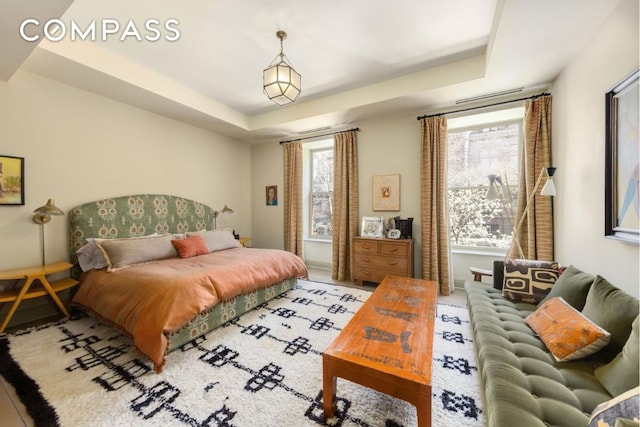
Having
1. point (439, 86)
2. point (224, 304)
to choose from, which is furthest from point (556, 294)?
point (224, 304)

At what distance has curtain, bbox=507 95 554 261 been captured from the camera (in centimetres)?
288

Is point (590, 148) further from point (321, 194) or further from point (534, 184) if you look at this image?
point (321, 194)

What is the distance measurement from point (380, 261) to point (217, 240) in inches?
97.6

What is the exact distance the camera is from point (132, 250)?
2.87 m

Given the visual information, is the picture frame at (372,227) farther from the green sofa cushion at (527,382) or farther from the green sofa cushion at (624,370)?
the green sofa cushion at (624,370)

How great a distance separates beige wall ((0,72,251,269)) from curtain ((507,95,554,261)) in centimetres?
487

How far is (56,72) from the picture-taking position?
2.71 meters

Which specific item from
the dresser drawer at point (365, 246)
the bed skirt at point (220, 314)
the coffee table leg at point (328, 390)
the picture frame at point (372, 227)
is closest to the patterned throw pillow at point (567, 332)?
the coffee table leg at point (328, 390)

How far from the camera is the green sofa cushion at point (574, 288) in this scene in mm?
1681

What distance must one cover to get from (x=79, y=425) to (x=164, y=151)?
3.54m

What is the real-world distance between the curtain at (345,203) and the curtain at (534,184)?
2222 mm

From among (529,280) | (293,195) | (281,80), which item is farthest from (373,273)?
(281,80)

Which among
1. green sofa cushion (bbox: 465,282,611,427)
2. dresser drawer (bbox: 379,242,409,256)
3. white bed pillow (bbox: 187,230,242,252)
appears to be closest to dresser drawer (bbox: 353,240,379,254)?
dresser drawer (bbox: 379,242,409,256)

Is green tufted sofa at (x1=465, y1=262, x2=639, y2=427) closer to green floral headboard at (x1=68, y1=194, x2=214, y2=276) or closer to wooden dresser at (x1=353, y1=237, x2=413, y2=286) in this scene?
wooden dresser at (x1=353, y1=237, x2=413, y2=286)
